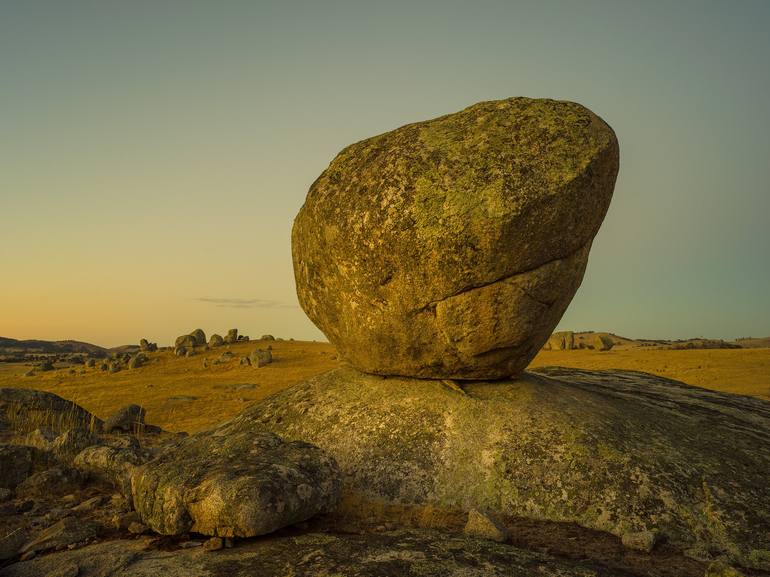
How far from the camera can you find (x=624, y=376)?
13258 millimetres

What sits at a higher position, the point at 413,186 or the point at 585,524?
the point at 413,186

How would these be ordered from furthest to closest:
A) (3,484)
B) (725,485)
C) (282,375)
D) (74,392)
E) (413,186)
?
(282,375), (74,392), (3,484), (413,186), (725,485)

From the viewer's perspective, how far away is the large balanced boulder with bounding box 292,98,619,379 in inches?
294

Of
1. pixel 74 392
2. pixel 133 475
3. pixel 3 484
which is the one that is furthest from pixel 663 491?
pixel 74 392

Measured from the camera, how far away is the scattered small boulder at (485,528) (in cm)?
576

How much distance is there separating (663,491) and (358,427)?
3845 millimetres

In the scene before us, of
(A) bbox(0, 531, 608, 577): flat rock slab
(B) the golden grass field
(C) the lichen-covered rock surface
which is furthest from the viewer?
(B) the golden grass field

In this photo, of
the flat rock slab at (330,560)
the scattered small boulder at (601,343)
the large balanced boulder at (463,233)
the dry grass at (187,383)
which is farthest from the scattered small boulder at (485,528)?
the scattered small boulder at (601,343)

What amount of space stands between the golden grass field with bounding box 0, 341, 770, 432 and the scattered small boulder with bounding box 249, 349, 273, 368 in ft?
1.41

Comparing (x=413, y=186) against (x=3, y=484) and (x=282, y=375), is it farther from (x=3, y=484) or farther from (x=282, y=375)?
(x=282, y=375)

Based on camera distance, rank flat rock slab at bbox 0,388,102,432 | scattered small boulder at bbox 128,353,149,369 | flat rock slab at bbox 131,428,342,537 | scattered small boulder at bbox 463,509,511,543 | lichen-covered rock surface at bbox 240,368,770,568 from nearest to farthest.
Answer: flat rock slab at bbox 131,428,342,537
scattered small boulder at bbox 463,509,511,543
lichen-covered rock surface at bbox 240,368,770,568
flat rock slab at bbox 0,388,102,432
scattered small boulder at bbox 128,353,149,369

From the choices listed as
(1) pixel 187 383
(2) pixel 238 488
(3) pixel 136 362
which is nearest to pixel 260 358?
(1) pixel 187 383

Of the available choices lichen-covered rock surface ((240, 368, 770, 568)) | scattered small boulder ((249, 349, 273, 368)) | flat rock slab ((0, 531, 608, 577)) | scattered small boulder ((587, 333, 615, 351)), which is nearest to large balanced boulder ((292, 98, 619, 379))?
lichen-covered rock surface ((240, 368, 770, 568))

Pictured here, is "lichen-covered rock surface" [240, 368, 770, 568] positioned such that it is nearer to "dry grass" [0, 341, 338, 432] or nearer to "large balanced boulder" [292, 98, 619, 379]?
"large balanced boulder" [292, 98, 619, 379]
